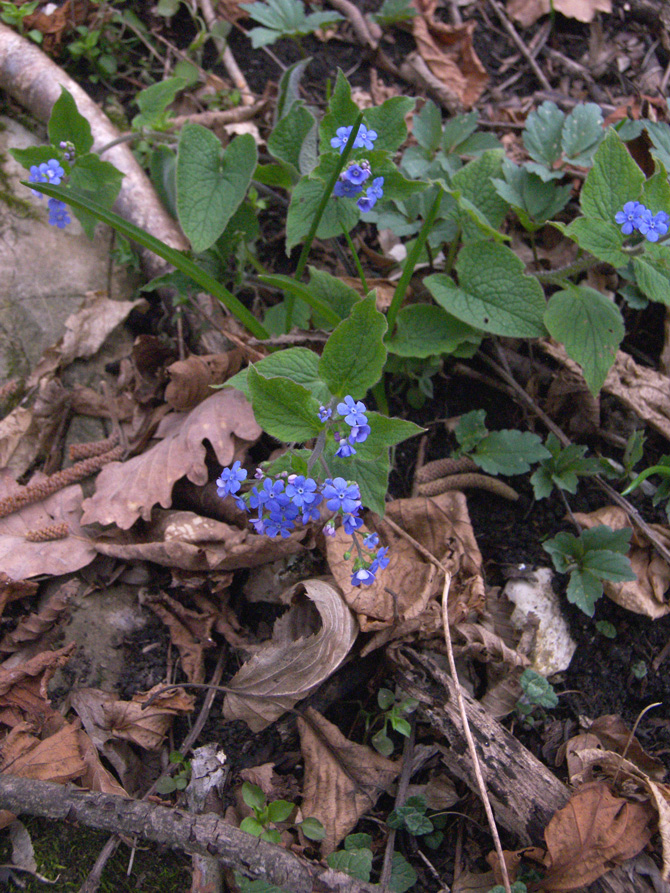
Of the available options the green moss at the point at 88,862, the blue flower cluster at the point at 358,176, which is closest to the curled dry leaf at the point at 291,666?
the green moss at the point at 88,862

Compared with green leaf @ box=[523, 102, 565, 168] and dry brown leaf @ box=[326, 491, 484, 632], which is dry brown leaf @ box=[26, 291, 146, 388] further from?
green leaf @ box=[523, 102, 565, 168]

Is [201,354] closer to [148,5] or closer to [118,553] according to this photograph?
[118,553]

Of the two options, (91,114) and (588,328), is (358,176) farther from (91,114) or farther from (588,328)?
(91,114)

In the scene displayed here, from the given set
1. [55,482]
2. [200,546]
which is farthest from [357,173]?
[55,482]

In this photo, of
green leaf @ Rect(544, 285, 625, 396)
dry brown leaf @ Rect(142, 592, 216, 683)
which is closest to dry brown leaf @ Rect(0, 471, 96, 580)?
dry brown leaf @ Rect(142, 592, 216, 683)

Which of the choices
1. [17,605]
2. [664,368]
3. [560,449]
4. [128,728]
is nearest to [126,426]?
[17,605]
